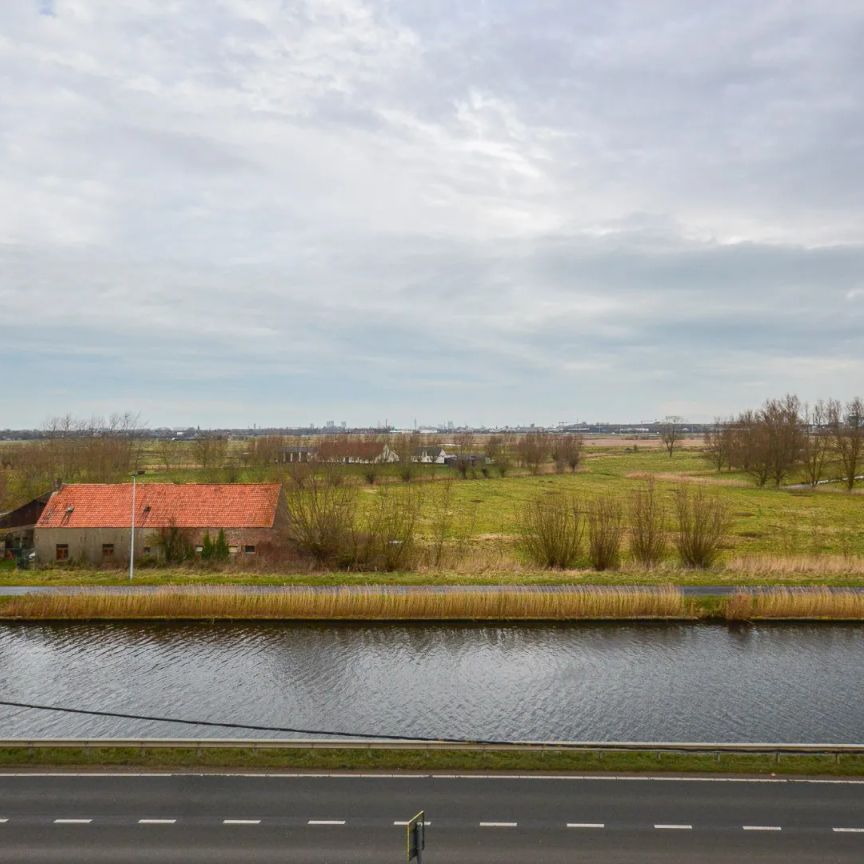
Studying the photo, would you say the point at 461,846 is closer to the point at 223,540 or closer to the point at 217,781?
the point at 217,781

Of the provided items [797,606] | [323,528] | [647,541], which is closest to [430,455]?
[323,528]

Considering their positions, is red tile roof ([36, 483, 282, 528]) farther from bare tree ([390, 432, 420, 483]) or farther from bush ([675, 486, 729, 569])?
bare tree ([390, 432, 420, 483])

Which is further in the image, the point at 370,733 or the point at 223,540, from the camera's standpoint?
the point at 223,540

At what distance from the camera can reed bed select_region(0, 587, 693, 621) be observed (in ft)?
111

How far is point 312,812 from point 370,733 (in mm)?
5802

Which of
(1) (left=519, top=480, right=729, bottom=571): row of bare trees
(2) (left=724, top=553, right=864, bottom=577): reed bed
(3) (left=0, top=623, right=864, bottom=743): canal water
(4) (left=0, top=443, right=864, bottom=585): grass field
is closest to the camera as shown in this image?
(3) (left=0, top=623, right=864, bottom=743): canal water

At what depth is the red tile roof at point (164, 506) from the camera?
4294 cm

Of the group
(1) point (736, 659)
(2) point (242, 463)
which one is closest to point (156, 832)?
(1) point (736, 659)

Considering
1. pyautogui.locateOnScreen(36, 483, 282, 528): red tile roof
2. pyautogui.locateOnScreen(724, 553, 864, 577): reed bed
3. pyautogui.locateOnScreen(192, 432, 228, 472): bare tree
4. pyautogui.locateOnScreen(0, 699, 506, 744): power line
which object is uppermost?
pyautogui.locateOnScreen(192, 432, 228, 472): bare tree

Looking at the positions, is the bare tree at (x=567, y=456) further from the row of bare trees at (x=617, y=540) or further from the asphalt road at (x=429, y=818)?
the asphalt road at (x=429, y=818)

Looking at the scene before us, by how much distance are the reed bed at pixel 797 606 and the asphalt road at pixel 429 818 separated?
16.8 m

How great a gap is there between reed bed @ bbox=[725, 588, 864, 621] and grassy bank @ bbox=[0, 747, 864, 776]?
15.3m

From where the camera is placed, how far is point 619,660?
2805cm

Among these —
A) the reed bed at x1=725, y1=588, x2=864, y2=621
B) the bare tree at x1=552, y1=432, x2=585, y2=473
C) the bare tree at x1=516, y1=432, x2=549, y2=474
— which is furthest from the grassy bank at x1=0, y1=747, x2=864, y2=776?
the bare tree at x1=552, y1=432, x2=585, y2=473
